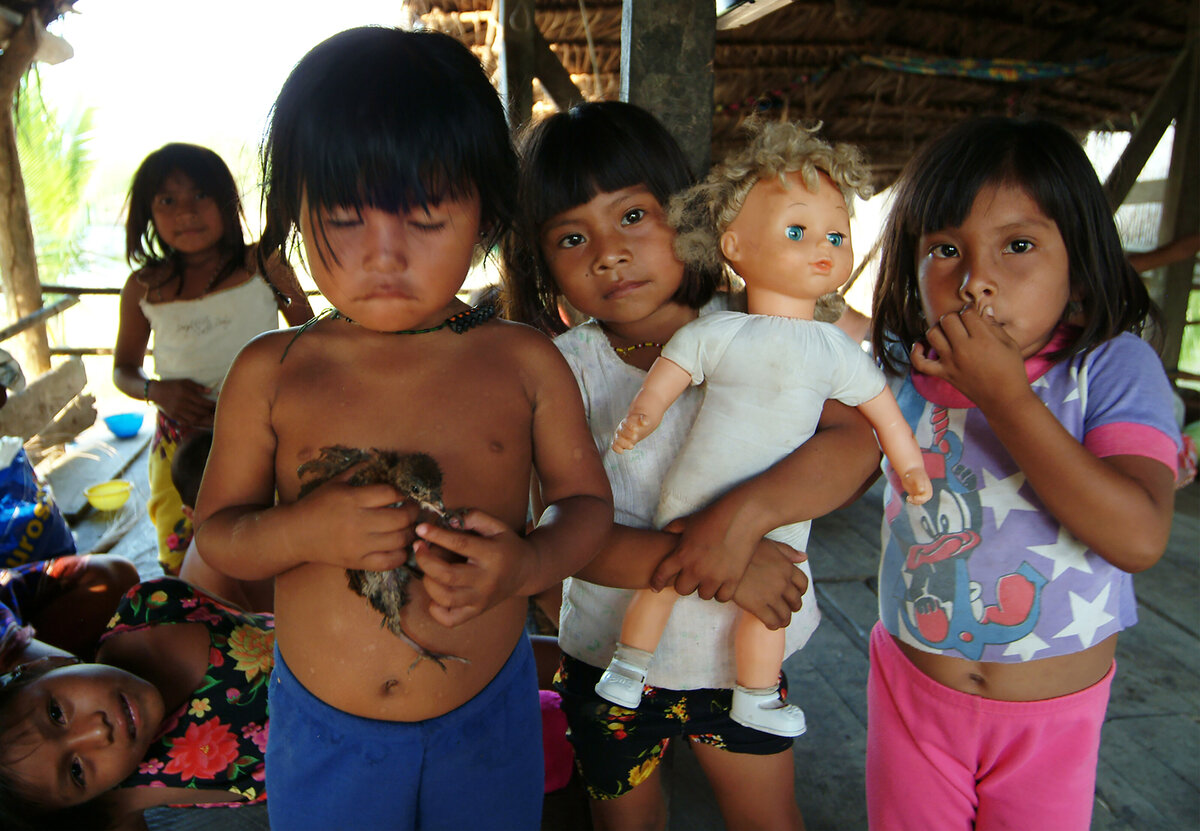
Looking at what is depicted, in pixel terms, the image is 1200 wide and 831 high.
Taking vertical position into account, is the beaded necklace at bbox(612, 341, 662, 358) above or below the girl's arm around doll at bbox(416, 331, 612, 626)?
above

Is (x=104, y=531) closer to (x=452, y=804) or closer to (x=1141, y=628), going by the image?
(x=452, y=804)

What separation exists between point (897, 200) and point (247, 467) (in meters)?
1.20

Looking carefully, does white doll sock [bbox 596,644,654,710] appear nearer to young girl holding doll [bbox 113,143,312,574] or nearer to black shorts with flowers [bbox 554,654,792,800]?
black shorts with flowers [bbox 554,654,792,800]

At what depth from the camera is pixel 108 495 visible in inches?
153

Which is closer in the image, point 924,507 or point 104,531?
point 924,507

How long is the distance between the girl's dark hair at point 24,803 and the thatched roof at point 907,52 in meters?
3.61

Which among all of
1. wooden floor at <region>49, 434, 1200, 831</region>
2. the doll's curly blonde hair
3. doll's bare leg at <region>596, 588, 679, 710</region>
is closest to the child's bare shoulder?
the doll's curly blonde hair

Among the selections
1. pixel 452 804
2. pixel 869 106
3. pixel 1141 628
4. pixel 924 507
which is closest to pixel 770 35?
pixel 869 106

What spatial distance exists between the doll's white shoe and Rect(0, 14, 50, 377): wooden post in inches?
207

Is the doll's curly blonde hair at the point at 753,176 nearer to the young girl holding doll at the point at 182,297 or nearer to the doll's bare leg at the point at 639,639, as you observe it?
the doll's bare leg at the point at 639,639

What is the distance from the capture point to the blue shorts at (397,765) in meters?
1.03

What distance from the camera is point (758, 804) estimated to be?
1369 millimetres

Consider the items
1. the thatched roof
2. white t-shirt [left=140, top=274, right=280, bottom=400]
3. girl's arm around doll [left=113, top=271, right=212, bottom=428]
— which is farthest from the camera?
the thatched roof

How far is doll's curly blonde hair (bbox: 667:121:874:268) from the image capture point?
41.8 inches
